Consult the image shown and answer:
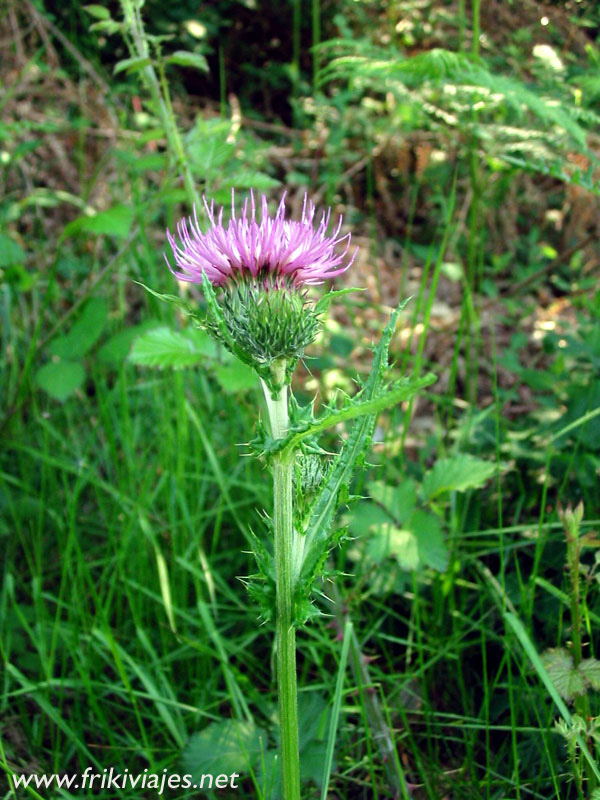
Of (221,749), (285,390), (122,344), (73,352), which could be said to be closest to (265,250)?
(285,390)

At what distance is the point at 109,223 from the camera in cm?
228

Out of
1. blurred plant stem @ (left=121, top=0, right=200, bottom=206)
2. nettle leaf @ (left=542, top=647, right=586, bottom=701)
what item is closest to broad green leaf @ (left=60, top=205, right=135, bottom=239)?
blurred plant stem @ (left=121, top=0, right=200, bottom=206)

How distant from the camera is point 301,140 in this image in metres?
4.82

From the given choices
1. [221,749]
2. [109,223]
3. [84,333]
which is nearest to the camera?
[221,749]

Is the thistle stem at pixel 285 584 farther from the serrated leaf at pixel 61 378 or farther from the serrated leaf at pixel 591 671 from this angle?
the serrated leaf at pixel 61 378

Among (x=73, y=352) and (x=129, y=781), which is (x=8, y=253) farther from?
(x=129, y=781)

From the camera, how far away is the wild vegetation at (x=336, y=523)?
4.99ft

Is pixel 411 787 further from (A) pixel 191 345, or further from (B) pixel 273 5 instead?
(B) pixel 273 5

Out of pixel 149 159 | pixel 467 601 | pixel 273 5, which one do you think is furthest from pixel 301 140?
pixel 467 601

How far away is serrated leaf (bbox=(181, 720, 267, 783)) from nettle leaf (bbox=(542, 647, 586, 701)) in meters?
0.59

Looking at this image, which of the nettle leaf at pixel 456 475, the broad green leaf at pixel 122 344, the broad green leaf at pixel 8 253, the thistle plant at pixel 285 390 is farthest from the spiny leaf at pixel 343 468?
the broad green leaf at pixel 8 253

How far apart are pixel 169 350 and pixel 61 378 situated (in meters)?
0.77

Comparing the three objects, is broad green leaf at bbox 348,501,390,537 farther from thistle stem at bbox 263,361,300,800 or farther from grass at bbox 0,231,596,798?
thistle stem at bbox 263,361,300,800

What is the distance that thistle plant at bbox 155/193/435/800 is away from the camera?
113 centimetres
